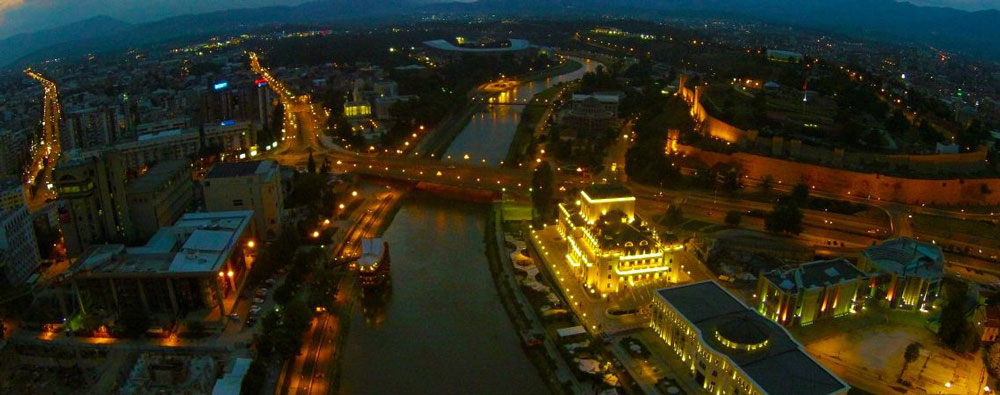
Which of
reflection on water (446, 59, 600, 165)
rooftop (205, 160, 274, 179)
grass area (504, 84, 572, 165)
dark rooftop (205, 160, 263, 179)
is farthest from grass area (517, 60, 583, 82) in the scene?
dark rooftop (205, 160, 263, 179)

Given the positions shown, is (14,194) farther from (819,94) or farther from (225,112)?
(819,94)

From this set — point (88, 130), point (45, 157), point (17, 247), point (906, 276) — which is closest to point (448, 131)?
point (88, 130)

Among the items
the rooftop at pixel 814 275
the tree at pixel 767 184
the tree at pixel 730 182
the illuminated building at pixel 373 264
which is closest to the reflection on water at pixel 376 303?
the illuminated building at pixel 373 264

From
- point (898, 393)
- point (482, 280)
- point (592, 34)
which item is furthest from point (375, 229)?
point (592, 34)

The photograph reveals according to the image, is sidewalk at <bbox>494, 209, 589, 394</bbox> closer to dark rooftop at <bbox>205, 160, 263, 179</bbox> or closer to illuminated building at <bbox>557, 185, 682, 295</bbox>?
illuminated building at <bbox>557, 185, 682, 295</bbox>

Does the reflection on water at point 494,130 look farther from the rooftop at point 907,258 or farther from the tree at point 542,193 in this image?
the rooftop at point 907,258

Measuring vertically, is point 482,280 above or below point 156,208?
below
